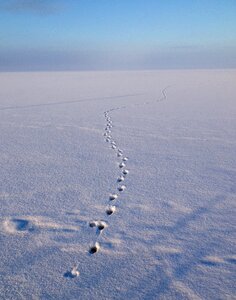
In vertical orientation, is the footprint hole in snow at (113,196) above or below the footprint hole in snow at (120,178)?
below

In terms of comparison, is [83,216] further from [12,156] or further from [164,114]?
[164,114]

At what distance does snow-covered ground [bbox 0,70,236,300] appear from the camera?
2.04 metres

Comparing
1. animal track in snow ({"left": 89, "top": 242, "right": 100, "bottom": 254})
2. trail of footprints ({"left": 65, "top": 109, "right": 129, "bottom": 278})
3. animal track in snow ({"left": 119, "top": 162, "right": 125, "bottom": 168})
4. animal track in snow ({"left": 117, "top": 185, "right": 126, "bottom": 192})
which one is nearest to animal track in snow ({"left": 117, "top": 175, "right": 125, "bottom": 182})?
trail of footprints ({"left": 65, "top": 109, "right": 129, "bottom": 278})

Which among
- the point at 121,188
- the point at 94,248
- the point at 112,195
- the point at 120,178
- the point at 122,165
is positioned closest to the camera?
the point at 94,248

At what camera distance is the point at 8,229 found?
2619 mm

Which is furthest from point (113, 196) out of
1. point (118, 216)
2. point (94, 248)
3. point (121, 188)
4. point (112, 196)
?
point (94, 248)

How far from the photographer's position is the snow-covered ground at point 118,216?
6.68ft

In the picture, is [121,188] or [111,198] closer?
[111,198]

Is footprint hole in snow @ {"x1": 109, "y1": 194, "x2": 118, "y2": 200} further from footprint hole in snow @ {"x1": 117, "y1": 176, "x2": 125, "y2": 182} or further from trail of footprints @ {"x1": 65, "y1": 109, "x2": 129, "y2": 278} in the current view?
footprint hole in snow @ {"x1": 117, "y1": 176, "x2": 125, "y2": 182}

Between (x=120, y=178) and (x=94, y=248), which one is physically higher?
(x=120, y=178)

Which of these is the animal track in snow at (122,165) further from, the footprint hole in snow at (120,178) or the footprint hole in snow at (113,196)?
the footprint hole in snow at (113,196)

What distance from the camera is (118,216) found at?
2.83m

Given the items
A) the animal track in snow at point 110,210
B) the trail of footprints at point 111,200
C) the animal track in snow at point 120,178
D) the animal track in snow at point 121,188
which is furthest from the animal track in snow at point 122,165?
the animal track in snow at point 110,210

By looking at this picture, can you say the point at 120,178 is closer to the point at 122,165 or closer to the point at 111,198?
the point at 122,165
